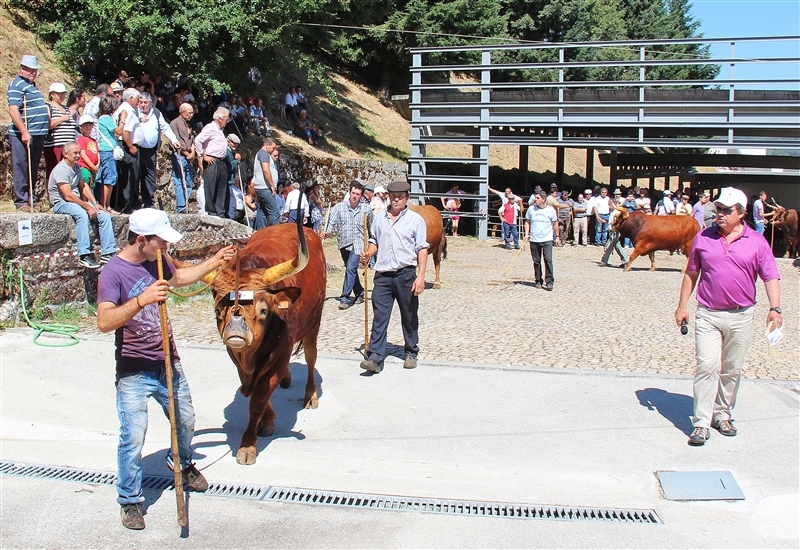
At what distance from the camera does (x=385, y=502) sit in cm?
545

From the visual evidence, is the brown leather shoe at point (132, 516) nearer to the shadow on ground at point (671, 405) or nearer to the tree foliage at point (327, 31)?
the shadow on ground at point (671, 405)

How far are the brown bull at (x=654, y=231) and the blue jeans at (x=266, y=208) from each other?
9.28 meters

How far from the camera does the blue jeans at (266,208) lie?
46.4 feet

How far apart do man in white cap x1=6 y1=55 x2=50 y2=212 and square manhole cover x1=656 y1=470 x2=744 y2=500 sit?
870cm

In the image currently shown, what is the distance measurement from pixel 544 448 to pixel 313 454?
1.94 m

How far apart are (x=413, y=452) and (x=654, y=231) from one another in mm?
14480

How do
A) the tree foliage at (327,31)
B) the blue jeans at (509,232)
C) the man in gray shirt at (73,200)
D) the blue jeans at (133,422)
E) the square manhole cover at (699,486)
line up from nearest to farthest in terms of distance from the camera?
the blue jeans at (133,422) → the square manhole cover at (699,486) → the man in gray shirt at (73,200) → the tree foliage at (327,31) → the blue jeans at (509,232)

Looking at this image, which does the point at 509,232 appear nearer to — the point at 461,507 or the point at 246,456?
the point at 246,456

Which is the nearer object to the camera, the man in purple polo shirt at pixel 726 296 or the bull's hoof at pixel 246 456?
the bull's hoof at pixel 246 456

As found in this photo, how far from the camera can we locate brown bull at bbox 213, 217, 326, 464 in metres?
5.41

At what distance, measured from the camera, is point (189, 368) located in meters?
8.41

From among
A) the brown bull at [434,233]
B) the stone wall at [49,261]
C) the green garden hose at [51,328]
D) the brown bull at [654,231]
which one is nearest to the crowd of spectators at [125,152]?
the stone wall at [49,261]

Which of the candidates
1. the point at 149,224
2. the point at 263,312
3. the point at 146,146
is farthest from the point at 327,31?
the point at 149,224

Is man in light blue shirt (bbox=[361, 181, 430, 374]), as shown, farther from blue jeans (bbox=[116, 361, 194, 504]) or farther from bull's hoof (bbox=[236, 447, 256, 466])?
blue jeans (bbox=[116, 361, 194, 504])
